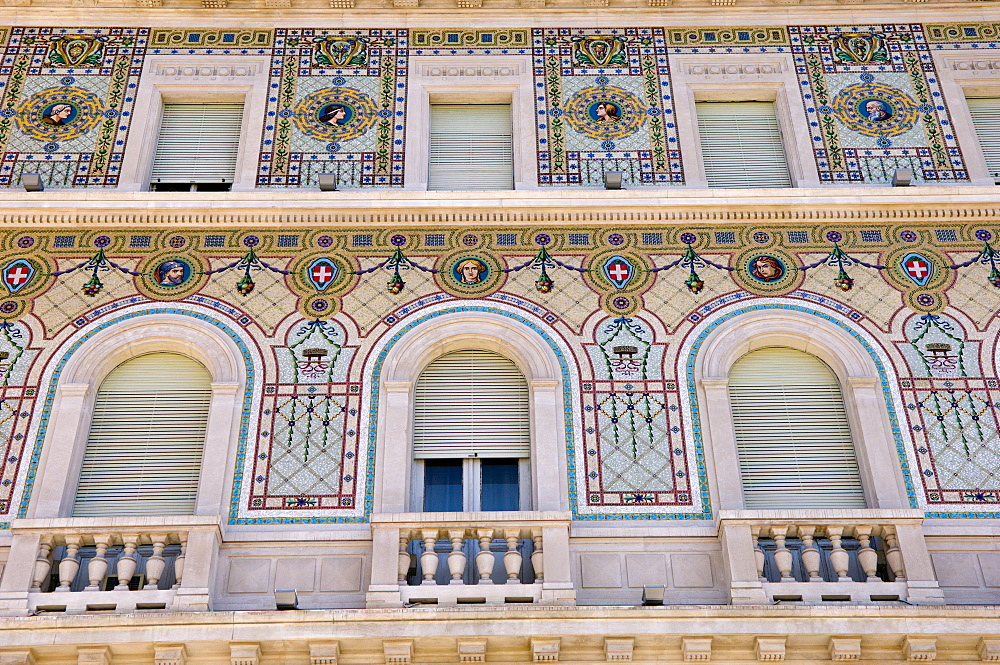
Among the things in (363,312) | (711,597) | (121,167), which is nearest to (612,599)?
(711,597)

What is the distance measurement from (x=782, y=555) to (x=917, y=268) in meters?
4.07

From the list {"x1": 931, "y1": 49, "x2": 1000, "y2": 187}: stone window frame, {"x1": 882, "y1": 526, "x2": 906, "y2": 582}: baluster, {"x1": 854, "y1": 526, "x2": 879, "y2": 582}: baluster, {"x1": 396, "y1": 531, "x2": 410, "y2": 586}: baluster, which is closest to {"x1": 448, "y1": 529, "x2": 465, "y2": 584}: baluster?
{"x1": 396, "y1": 531, "x2": 410, "y2": 586}: baluster

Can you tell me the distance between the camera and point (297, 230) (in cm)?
1504

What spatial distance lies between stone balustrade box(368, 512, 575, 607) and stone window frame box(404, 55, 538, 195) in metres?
4.89

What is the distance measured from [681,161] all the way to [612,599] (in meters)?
5.52

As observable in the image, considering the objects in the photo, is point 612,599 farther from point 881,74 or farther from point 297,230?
point 881,74

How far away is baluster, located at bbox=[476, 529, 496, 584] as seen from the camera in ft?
39.8

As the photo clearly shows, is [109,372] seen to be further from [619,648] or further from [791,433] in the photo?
[791,433]

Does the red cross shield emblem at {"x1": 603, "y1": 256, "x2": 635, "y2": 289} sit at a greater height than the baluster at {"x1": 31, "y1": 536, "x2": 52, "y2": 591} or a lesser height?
greater

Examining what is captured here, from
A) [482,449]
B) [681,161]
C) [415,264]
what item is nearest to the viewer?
[482,449]

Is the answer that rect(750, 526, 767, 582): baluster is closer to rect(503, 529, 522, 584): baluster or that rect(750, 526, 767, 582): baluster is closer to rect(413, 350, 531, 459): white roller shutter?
rect(503, 529, 522, 584): baluster

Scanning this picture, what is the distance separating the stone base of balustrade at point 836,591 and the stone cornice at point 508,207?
4.48 metres

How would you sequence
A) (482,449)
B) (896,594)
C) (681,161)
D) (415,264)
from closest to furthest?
(896,594) → (482,449) → (415,264) → (681,161)

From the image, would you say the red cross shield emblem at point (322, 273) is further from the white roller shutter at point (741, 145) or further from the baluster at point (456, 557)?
the white roller shutter at point (741, 145)
